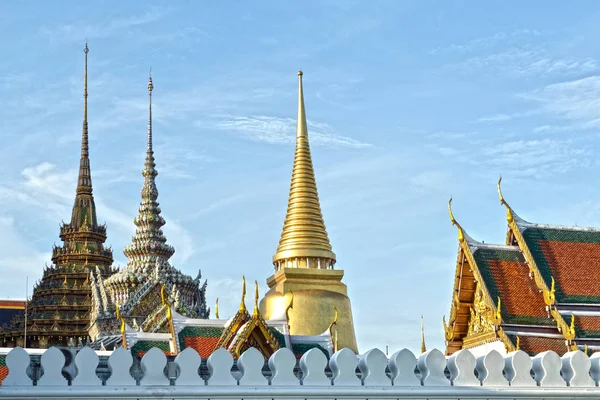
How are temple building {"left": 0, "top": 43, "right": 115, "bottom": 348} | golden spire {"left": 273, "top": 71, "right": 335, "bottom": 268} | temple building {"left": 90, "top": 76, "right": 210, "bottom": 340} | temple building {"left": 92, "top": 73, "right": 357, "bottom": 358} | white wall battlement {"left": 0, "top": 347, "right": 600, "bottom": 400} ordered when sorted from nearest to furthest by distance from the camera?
white wall battlement {"left": 0, "top": 347, "right": 600, "bottom": 400} < temple building {"left": 92, "top": 73, "right": 357, "bottom": 358} < golden spire {"left": 273, "top": 71, "right": 335, "bottom": 268} < temple building {"left": 90, "top": 76, "right": 210, "bottom": 340} < temple building {"left": 0, "top": 43, "right": 115, "bottom": 348}

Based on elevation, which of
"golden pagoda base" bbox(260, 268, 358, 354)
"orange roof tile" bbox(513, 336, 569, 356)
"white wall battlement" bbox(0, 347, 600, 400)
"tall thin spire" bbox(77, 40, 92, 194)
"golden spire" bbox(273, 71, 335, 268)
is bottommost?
"white wall battlement" bbox(0, 347, 600, 400)

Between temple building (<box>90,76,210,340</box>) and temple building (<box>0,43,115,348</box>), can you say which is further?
temple building (<box>0,43,115,348</box>)

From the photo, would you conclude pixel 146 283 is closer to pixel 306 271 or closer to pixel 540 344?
pixel 306 271

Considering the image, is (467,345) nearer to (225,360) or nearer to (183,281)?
(225,360)

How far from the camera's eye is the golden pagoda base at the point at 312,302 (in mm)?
39062

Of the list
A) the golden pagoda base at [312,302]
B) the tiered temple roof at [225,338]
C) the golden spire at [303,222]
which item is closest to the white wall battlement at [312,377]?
the tiered temple roof at [225,338]

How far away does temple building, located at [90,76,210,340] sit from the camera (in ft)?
143

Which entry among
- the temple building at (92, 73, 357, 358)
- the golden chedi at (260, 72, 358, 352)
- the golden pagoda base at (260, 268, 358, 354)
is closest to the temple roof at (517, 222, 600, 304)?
the temple building at (92, 73, 357, 358)

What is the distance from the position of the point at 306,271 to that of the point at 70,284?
43.2 ft

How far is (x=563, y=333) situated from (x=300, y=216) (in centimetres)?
2007

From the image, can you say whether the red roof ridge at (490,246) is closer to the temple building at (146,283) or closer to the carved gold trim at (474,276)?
the carved gold trim at (474,276)

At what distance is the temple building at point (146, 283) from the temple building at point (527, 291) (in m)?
17.8

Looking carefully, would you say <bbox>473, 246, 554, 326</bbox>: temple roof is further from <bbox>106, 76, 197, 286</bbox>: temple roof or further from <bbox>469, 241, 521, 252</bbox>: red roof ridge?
<bbox>106, 76, 197, 286</bbox>: temple roof

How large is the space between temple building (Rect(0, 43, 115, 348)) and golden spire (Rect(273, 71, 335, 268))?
9894 millimetres
